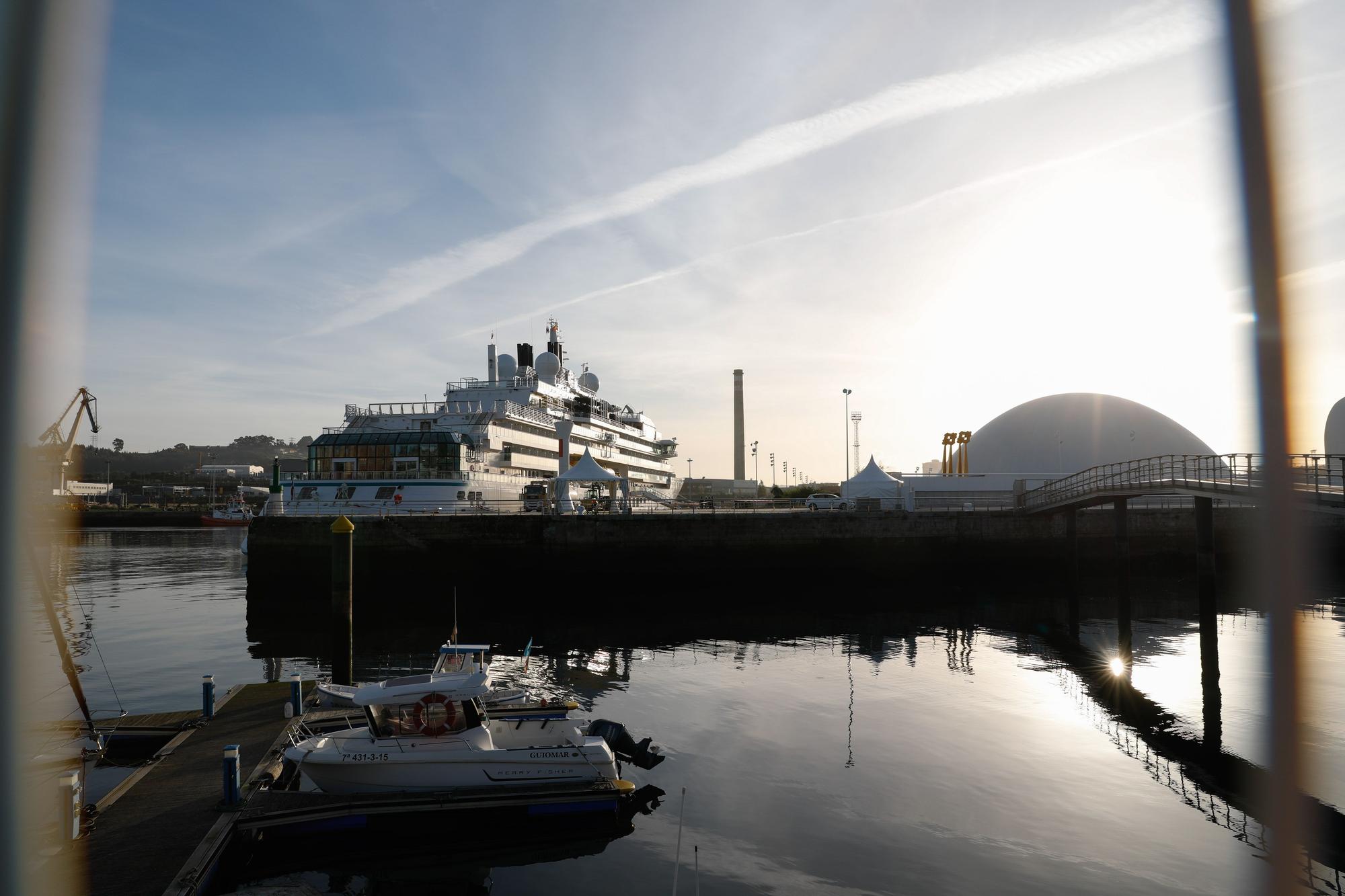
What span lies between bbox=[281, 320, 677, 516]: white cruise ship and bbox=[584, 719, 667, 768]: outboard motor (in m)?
23.7

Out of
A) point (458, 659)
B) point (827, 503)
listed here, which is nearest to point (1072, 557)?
point (827, 503)

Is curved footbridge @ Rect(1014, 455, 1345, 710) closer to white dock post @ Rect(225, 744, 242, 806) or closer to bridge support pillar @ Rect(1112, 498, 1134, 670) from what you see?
bridge support pillar @ Rect(1112, 498, 1134, 670)

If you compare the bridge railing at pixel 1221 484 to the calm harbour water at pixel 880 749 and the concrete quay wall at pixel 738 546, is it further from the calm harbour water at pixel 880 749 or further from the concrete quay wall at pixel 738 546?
the calm harbour water at pixel 880 749

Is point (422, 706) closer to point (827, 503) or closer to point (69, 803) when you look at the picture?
point (69, 803)

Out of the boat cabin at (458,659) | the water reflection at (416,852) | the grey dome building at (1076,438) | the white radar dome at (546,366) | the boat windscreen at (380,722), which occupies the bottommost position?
the water reflection at (416,852)

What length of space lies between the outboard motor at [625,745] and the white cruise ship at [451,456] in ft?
77.8

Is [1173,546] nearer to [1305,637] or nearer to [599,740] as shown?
[1305,637]

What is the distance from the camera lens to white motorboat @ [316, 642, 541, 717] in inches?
624

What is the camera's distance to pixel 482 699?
1664 cm

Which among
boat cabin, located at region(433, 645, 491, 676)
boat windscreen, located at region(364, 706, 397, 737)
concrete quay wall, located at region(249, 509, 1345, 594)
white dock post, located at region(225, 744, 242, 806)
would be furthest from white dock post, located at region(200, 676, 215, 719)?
concrete quay wall, located at region(249, 509, 1345, 594)

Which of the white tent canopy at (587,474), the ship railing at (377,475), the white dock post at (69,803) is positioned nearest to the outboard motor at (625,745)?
the white dock post at (69,803)

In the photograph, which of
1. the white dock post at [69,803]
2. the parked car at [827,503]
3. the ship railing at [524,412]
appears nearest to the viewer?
the white dock post at [69,803]

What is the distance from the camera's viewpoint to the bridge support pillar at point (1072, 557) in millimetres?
38344

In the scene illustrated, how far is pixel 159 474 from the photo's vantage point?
604 feet
